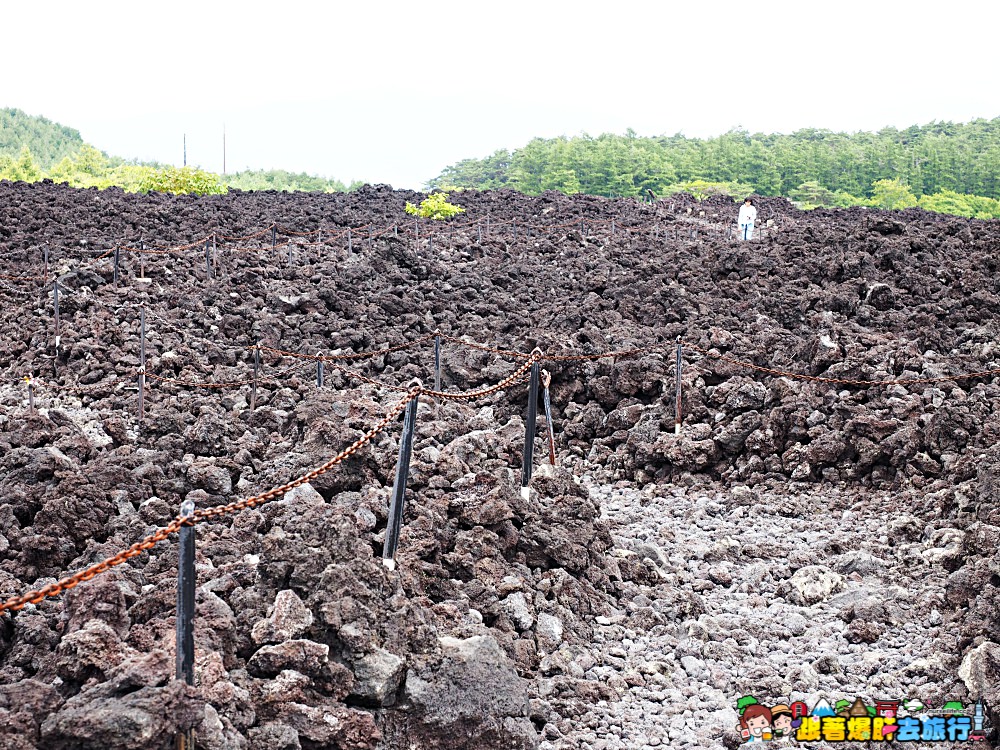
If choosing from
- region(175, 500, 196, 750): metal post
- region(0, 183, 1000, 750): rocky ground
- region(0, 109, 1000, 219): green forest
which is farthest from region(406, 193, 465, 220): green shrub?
region(175, 500, 196, 750): metal post

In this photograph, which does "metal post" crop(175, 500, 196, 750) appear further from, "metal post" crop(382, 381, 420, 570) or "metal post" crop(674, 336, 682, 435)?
"metal post" crop(674, 336, 682, 435)

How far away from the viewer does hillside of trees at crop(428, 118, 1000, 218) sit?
4006cm

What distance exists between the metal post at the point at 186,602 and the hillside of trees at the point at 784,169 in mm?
36283

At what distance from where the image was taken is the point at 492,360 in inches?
471

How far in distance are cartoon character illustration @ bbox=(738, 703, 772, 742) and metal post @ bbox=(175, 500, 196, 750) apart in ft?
8.51

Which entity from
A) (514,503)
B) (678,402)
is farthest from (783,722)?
(678,402)

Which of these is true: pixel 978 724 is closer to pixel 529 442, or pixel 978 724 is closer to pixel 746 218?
pixel 529 442

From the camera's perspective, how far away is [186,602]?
359 cm

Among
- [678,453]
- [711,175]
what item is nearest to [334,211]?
[678,453]

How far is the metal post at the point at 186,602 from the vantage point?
3.56m

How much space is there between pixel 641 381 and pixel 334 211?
589 inches

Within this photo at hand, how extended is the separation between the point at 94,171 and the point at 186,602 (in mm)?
41199

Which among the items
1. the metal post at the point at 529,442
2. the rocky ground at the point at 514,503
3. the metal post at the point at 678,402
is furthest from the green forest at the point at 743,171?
the metal post at the point at 529,442

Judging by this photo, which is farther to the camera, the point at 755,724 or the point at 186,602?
the point at 755,724
